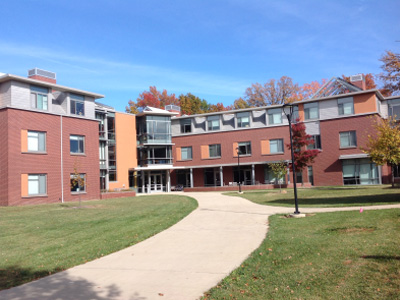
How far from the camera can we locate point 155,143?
143 ft

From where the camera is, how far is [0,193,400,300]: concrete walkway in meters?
5.89

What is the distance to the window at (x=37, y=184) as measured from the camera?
86.8 ft

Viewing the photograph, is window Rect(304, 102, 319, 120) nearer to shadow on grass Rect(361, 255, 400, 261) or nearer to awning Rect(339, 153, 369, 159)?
awning Rect(339, 153, 369, 159)

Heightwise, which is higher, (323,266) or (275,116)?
(275,116)

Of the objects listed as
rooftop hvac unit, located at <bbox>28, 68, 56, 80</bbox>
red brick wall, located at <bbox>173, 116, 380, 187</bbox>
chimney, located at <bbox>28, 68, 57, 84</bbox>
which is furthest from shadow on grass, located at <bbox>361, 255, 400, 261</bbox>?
red brick wall, located at <bbox>173, 116, 380, 187</bbox>

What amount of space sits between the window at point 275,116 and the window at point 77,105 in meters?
22.0

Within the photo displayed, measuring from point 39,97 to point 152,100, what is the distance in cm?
3678

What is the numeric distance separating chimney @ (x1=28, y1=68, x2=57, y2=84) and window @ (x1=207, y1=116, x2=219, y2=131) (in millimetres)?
20905

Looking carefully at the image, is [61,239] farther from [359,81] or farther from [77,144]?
[359,81]

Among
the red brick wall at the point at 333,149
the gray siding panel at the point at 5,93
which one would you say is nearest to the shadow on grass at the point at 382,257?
the gray siding panel at the point at 5,93

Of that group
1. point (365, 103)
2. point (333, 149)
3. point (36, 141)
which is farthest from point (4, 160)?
point (365, 103)

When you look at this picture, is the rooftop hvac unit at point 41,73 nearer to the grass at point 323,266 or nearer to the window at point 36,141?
the window at point 36,141

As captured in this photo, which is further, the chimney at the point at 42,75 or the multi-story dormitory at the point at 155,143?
the chimney at the point at 42,75

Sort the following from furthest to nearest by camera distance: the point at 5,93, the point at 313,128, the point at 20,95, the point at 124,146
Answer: the point at 124,146 < the point at 313,128 < the point at 20,95 < the point at 5,93
